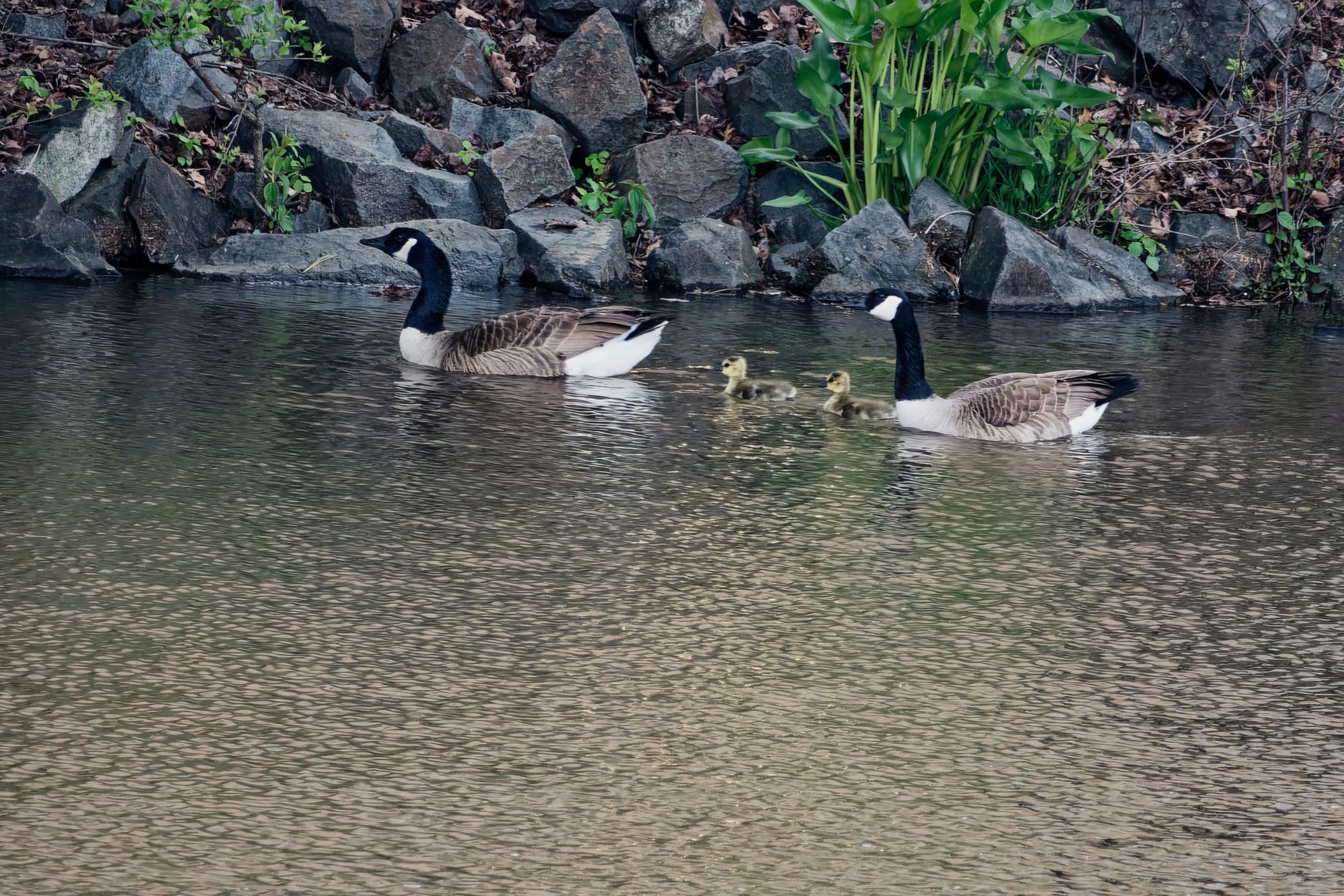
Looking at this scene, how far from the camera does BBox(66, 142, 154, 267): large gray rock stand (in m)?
14.0

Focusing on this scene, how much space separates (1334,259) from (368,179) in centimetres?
888

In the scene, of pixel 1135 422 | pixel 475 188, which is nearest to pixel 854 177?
pixel 475 188

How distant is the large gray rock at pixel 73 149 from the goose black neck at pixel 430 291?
5214 millimetres

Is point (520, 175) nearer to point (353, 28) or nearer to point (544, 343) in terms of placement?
point (353, 28)

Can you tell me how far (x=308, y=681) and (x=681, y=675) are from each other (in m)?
0.96

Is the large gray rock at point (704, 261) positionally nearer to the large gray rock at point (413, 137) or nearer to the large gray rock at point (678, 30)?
the large gray rock at point (413, 137)

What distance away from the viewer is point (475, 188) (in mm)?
15219

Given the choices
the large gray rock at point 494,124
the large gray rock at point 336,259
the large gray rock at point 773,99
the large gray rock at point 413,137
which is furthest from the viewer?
the large gray rock at point 773,99

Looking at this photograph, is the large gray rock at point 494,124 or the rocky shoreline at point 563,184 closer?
the rocky shoreline at point 563,184

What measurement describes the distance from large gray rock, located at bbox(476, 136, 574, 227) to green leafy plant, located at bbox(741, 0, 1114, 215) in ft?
5.92

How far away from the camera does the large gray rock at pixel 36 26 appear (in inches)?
631

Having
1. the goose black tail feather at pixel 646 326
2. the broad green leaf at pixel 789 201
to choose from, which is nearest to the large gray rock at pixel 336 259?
the broad green leaf at pixel 789 201

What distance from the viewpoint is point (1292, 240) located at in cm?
1538

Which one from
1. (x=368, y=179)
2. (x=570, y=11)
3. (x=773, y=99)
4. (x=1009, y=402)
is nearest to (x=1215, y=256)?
(x=773, y=99)
